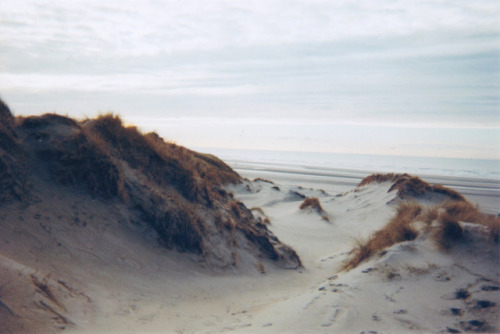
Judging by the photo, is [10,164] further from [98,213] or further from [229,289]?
[229,289]

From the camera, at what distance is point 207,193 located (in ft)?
30.7

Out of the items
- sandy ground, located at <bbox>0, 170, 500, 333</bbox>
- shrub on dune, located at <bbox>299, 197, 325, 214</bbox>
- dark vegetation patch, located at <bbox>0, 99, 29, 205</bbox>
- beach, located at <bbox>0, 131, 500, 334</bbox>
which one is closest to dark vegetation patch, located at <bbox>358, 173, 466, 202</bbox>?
shrub on dune, located at <bbox>299, 197, 325, 214</bbox>

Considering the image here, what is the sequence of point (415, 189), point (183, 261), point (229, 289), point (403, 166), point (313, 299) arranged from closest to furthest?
point (313, 299) → point (229, 289) → point (183, 261) → point (415, 189) → point (403, 166)

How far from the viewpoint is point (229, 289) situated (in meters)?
6.83

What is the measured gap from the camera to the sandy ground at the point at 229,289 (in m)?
4.64

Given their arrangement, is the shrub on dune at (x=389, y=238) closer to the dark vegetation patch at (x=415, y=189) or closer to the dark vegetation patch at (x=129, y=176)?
the dark vegetation patch at (x=129, y=176)

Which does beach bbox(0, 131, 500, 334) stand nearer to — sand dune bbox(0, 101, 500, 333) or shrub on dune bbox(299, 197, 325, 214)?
sand dune bbox(0, 101, 500, 333)

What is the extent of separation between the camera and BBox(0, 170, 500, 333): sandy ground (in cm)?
464

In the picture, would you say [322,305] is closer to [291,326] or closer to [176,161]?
[291,326]

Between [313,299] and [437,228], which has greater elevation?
[437,228]

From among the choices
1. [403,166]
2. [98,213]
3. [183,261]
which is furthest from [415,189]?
[403,166]

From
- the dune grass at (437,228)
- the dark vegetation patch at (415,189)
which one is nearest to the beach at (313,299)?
the dune grass at (437,228)

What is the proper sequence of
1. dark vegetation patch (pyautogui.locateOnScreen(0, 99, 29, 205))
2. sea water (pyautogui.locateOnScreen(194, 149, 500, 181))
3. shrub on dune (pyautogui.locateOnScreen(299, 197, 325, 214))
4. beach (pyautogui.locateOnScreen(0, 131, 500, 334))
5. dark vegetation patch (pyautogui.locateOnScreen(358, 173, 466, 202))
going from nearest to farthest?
beach (pyautogui.locateOnScreen(0, 131, 500, 334))
dark vegetation patch (pyautogui.locateOnScreen(0, 99, 29, 205))
shrub on dune (pyautogui.locateOnScreen(299, 197, 325, 214))
dark vegetation patch (pyautogui.locateOnScreen(358, 173, 466, 202))
sea water (pyautogui.locateOnScreen(194, 149, 500, 181))

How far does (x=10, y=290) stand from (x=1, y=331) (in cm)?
56
